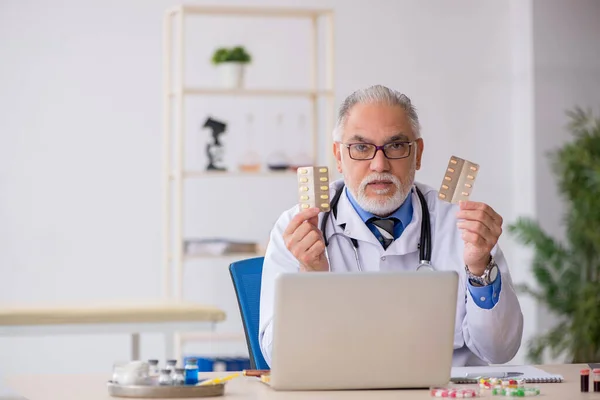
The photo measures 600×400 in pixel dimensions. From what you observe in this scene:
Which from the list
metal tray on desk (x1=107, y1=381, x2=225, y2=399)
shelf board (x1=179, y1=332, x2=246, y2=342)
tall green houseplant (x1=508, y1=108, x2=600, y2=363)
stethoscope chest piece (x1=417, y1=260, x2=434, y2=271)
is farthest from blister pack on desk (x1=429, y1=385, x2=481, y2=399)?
tall green houseplant (x1=508, y1=108, x2=600, y2=363)

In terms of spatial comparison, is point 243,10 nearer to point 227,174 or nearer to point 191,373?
point 227,174

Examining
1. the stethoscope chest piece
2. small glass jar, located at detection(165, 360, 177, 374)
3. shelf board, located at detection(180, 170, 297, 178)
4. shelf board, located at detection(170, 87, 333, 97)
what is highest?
shelf board, located at detection(170, 87, 333, 97)

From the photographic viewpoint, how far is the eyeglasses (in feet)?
8.45

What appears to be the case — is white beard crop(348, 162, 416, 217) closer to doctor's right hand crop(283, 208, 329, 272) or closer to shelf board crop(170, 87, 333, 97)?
doctor's right hand crop(283, 208, 329, 272)

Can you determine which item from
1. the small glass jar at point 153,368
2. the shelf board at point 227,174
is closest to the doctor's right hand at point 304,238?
the small glass jar at point 153,368

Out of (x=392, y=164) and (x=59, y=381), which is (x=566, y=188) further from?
(x=59, y=381)

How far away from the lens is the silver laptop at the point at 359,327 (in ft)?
5.63

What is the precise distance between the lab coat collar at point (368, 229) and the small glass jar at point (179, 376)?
876mm

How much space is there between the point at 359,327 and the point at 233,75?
359cm

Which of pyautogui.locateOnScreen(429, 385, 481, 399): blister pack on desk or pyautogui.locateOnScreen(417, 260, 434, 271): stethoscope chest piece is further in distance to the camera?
pyautogui.locateOnScreen(417, 260, 434, 271): stethoscope chest piece

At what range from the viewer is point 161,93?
19.1 feet

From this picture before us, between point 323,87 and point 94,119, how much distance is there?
141 centimetres

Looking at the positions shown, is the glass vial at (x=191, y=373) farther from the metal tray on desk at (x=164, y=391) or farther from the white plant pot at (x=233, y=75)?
the white plant pot at (x=233, y=75)

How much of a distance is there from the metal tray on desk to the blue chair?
0.68 meters
